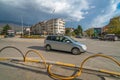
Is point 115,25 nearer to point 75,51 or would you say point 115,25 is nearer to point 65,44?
point 65,44

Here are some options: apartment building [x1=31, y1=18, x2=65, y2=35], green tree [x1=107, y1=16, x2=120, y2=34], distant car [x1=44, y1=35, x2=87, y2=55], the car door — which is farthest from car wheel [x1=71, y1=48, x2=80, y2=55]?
apartment building [x1=31, y1=18, x2=65, y2=35]

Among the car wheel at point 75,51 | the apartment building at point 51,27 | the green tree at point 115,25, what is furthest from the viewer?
the apartment building at point 51,27

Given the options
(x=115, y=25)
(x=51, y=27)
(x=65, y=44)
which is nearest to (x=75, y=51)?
(x=65, y=44)

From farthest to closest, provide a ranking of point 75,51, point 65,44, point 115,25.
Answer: point 115,25 → point 65,44 → point 75,51

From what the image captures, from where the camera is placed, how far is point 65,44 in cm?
1234

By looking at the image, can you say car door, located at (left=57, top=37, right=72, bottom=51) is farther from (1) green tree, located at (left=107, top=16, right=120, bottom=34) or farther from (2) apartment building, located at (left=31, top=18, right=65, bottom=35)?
(2) apartment building, located at (left=31, top=18, right=65, bottom=35)

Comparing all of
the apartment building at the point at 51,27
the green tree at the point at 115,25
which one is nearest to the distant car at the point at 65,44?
the green tree at the point at 115,25

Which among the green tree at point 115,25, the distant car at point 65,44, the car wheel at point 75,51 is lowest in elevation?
the car wheel at point 75,51

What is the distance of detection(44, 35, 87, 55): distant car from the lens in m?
11.9

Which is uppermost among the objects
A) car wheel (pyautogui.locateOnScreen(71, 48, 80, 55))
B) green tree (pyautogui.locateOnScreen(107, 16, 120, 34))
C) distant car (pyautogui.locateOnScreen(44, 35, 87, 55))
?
green tree (pyautogui.locateOnScreen(107, 16, 120, 34))

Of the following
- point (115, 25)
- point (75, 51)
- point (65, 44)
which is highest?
point (115, 25)

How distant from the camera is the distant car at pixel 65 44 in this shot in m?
11.9

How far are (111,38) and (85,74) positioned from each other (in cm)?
3889

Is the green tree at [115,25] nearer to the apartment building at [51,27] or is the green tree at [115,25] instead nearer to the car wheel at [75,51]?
the apartment building at [51,27]
